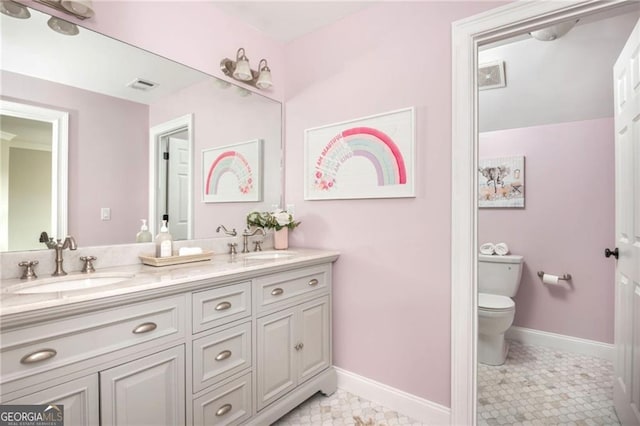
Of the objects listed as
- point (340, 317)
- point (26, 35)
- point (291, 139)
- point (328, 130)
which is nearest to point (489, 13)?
point (328, 130)

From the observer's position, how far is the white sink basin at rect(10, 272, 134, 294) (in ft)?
3.90

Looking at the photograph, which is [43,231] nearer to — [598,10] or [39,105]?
[39,105]

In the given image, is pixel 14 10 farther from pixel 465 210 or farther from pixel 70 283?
pixel 465 210

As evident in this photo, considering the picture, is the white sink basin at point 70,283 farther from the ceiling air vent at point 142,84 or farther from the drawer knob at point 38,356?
the ceiling air vent at point 142,84

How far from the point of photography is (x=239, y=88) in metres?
2.17

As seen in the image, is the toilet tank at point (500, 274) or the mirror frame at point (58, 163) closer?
the mirror frame at point (58, 163)

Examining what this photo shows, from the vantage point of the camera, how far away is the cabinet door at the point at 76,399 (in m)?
0.96

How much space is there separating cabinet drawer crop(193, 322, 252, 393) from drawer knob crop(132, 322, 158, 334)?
0.64 ft

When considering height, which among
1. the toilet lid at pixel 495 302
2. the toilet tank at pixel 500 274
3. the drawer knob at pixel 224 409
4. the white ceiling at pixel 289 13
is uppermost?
the white ceiling at pixel 289 13

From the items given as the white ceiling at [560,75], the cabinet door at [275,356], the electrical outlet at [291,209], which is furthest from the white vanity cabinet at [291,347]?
the white ceiling at [560,75]

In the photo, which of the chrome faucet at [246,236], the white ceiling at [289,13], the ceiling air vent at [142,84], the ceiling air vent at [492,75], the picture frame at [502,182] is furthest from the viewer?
the picture frame at [502,182]

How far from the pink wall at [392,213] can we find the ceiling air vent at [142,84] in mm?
963

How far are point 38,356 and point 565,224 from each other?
3275mm

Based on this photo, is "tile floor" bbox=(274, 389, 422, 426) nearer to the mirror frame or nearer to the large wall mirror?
the large wall mirror
